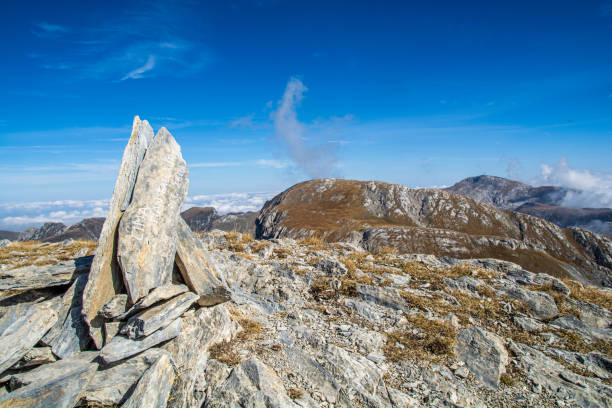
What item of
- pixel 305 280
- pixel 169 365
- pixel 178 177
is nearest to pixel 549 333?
pixel 305 280

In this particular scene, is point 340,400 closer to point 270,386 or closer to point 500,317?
point 270,386

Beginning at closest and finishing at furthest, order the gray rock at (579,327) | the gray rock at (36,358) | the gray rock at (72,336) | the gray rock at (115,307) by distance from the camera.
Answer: the gray rock at (36,358)
the gray rock at (72,336)
the gray rock at (115,307)
the gray rock at (579,327)

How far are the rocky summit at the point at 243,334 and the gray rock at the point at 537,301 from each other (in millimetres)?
87

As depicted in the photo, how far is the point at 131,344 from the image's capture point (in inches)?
300

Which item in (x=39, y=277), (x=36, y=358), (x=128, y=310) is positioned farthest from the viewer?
(x=39, y=277)

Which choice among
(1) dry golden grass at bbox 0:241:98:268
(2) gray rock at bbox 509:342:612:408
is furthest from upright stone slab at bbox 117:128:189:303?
(1) dry golden grass at bbox 0:241:98:268

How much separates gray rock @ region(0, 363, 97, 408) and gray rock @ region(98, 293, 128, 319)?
1644 mm

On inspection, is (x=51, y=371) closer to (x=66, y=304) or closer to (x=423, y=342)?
(x=66, y=304)

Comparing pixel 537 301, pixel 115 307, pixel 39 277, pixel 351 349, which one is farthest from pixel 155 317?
pixel 537 301

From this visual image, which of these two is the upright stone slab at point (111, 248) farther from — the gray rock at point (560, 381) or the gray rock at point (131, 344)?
the gray rock at point (560, 381)

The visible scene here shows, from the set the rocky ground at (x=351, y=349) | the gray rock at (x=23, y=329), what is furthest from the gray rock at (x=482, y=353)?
the gray rock at (x=23, y=329)

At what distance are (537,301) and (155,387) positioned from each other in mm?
16482

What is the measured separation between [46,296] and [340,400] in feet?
34.0

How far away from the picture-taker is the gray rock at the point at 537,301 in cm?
1283
